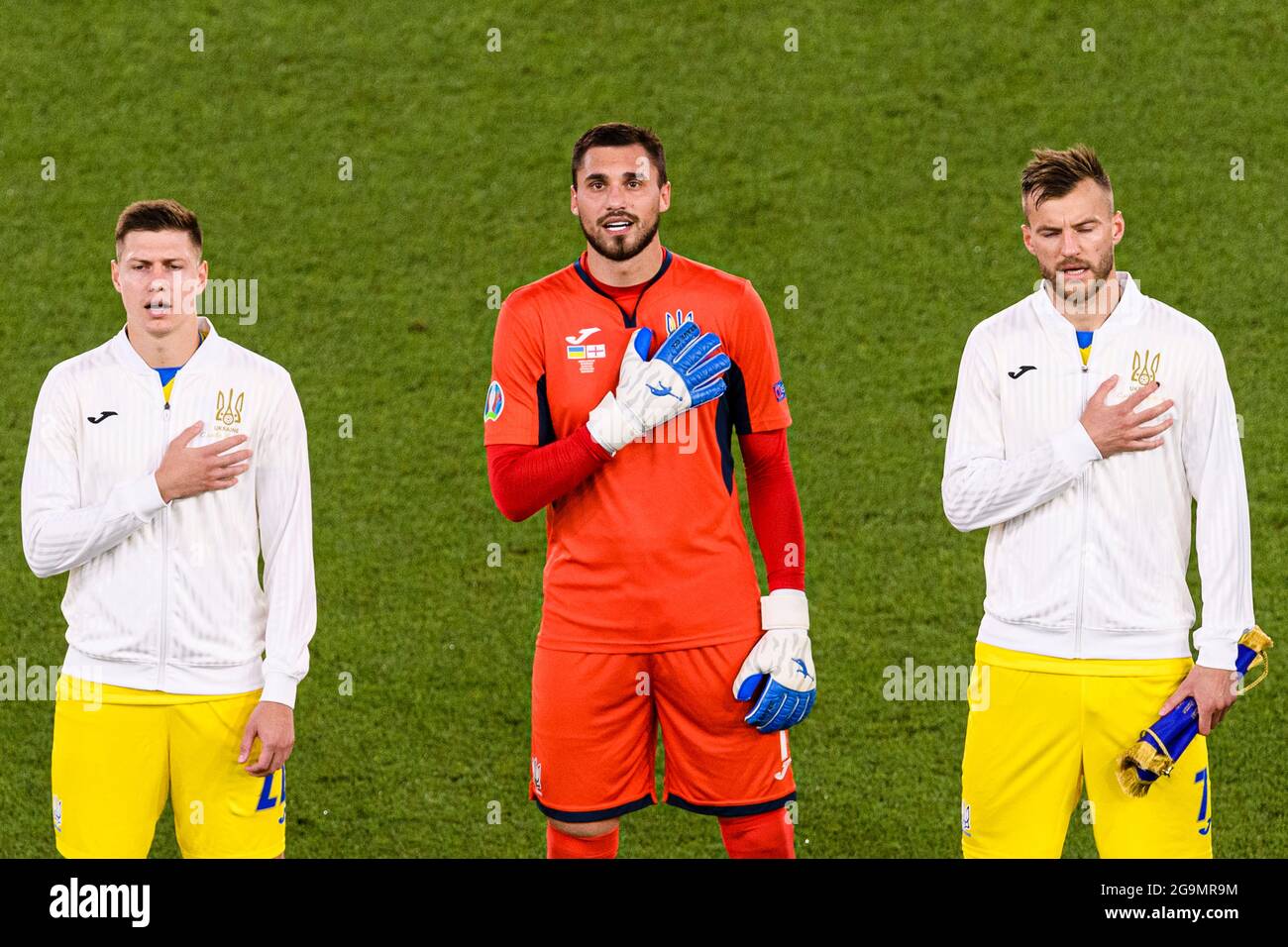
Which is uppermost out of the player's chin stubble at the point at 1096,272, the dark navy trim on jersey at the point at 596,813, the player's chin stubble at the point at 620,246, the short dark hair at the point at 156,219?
the short dark hair at the point at 156,219

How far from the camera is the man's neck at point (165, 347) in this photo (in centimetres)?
519

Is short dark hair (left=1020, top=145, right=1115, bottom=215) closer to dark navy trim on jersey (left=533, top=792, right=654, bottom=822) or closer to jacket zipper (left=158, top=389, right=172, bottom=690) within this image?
dark navy trim on jersey (left=533, top=792, right=654, bottom=822)

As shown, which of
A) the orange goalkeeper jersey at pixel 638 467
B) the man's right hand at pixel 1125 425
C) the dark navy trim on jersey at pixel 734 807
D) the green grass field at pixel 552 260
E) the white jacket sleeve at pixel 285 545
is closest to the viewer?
the man's right hand at pixel 1125 425

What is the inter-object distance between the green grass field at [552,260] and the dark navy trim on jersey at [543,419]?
3078 millimetres

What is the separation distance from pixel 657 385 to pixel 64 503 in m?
1.70

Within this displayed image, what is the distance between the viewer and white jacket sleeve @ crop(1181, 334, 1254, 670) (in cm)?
493

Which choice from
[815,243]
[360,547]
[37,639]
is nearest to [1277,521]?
[815,243]

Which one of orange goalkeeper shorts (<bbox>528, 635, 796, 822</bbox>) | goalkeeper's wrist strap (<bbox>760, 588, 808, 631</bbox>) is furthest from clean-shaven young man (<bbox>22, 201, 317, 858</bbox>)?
goalkeeper's wrist strap (<bbox>760, 588, 808, 631</bbox>)

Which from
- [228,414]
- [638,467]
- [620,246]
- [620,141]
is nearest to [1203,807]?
[638,467]

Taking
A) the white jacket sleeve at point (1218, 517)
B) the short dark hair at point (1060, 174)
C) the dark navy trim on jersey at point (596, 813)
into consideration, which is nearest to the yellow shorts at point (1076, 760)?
the white jacket sleeve at point (1218, 517)

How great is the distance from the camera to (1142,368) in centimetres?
507

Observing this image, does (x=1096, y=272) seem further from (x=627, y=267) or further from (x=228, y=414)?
(x=228, y=414)

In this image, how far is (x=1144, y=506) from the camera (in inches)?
197

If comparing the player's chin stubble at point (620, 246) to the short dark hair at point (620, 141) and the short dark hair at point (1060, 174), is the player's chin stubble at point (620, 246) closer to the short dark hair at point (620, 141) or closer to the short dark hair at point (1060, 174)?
the short dark hair at point (620, 141)
